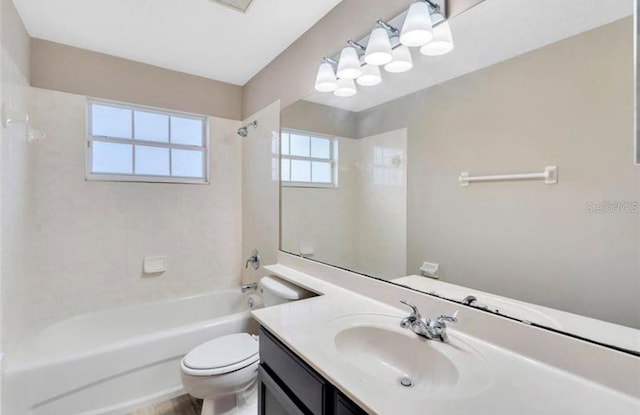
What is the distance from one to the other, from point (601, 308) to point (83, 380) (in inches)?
93.5

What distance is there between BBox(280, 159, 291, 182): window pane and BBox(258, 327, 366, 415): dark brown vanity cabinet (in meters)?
1.24

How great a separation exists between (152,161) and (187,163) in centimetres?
29

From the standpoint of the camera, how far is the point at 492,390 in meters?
0.72

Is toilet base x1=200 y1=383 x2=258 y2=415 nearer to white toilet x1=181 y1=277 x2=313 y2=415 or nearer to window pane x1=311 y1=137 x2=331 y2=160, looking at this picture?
white toilet x1=181 y1=277 x2=313 y2=415

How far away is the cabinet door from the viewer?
0.99m

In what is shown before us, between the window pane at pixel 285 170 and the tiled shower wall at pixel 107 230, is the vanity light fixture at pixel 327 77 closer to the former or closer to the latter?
the window pane at pixel 285 170

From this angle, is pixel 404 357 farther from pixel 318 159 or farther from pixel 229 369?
pixel 318 159

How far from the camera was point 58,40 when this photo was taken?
2.06 meters

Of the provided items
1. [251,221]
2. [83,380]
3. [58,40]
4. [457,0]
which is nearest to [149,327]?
[83,380]

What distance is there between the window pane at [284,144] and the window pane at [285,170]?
0.22 feet

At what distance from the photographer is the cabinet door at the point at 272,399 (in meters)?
0.99

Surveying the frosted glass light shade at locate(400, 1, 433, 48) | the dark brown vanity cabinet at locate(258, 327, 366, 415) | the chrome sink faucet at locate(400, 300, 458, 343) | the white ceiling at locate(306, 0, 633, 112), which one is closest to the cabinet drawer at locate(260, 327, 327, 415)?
the dark brown vanity cabinet at locate(258, 327, 366, 415)

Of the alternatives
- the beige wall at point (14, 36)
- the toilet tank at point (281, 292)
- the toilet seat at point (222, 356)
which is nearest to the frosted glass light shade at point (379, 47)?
the toilet tank at point (281, 292)

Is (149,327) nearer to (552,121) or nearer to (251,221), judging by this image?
(251,221)
